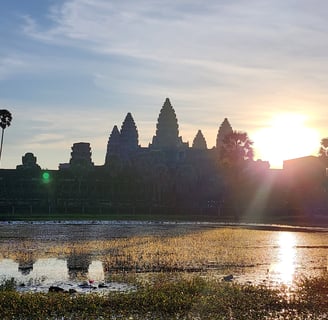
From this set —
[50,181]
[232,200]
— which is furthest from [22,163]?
[232,200]

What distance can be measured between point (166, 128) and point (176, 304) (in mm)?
137679

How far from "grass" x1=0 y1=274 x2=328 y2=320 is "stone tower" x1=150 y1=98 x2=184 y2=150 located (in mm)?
133733

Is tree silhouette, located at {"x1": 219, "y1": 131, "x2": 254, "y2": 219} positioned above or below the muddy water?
above

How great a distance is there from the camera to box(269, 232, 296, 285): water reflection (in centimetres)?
2492

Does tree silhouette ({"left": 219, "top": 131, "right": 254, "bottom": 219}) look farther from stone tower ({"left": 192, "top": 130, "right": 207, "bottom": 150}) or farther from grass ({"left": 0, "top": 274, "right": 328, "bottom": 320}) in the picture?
stone tower ({"left": 192, "top": 130, "right": 207, "bottom": 150})

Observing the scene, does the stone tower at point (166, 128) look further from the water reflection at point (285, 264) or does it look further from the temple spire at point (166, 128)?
the water reflection at point (285, 264)

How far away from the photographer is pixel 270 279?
24.2 meters

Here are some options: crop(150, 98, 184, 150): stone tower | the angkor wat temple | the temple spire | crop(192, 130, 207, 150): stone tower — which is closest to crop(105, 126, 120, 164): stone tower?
crop(150, 98, 184, 150): stone tower

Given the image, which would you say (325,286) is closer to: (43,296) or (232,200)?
(43,296)

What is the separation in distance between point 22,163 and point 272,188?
5422 centimetres

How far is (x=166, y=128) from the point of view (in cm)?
15488

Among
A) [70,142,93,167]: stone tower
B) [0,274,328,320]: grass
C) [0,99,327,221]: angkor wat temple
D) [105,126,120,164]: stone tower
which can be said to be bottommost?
[0,274,328,320]: grass

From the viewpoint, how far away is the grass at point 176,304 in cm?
1645

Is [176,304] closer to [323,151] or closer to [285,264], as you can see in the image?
[285,264]
